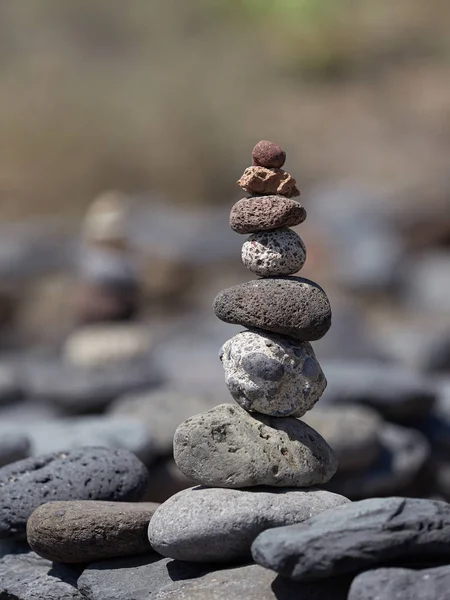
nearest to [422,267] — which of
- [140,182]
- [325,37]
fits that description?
[140,182]

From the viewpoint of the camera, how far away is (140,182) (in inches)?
674

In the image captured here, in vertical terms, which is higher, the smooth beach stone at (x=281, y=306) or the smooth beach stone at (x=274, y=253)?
the smooth beach stone at (x=274, y=253)

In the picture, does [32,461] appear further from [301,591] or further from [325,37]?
[325,37]

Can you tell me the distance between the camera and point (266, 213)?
10.0ft

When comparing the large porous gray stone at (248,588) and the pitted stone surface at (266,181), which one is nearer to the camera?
the large porous gray stone at (248,588)

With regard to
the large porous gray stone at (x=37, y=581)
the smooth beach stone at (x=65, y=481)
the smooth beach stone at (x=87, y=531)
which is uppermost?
the smooth beach stone at (x=65, y=481)

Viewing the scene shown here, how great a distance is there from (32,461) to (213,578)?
1.05 meters

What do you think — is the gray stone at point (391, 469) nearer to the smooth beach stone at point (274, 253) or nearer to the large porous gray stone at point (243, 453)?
the large porous gray stone at point (243, 453)

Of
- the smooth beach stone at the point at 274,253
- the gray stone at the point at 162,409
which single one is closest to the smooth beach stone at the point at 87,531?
the smooth beach stone at the point at 274,253

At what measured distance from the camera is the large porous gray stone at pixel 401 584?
2.43 m

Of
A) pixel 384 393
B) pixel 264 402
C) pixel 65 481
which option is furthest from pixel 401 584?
pixel 384 393

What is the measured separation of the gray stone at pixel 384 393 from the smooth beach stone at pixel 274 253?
127 inches

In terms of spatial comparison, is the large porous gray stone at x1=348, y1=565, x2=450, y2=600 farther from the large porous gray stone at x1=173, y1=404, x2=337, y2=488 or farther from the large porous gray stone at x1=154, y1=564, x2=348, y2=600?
the large porous gray stone at x1=173, y1=404, x2=337, y2=488

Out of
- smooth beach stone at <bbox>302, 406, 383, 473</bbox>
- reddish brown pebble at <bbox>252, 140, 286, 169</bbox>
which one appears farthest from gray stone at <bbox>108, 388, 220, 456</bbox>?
reddish brown pebble at <bbox>252, 140, 286, 169</bbox>
